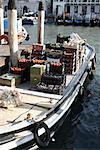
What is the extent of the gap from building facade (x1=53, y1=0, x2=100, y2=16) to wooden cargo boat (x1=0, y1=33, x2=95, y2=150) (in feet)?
218

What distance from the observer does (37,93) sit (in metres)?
14.4

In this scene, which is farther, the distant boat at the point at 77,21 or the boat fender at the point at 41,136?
the distant boat at the point at 77,21

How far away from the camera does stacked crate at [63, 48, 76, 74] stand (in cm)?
1723

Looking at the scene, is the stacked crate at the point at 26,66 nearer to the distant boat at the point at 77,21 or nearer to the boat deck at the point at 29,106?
the boat deck at the point at 29,106

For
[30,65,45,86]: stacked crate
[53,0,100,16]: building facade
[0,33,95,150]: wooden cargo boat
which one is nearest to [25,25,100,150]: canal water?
[0,33,95,150]: wooden cargo boat

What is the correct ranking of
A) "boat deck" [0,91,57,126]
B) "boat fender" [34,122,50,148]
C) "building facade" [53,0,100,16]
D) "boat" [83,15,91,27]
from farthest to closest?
1. "building facade" [53,0,100,16]
2. "boat" [83,15,91,27]
3. "boat deck" [0,91,57,126]
4. "boat fender" [34,122,50,148]

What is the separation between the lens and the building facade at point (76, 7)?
84000mm

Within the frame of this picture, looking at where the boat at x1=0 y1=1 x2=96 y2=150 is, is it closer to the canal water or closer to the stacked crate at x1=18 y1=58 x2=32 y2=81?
the stacked crate at x1=18 y1=58 x2=32 y2=81

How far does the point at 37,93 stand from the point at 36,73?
128cm

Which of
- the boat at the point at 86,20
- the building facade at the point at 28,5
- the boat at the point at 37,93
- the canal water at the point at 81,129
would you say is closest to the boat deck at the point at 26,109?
the boat at the point at 37,93

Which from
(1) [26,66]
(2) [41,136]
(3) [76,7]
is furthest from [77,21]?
(2) [41,136]

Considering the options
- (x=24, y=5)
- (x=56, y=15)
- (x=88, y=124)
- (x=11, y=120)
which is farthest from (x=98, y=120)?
(x=24, y=5)

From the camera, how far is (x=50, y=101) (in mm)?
13555

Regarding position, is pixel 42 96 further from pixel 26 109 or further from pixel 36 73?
pixel 36 73
